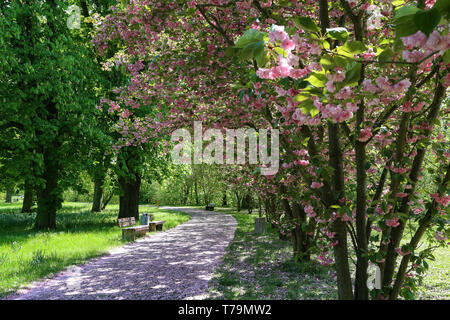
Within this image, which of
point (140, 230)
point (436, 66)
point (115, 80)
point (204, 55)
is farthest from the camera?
point (115, 80)

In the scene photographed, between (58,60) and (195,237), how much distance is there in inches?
324

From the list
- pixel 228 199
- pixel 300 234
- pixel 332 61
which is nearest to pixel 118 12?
pixel 332 61

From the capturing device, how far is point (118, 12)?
17.3 feet

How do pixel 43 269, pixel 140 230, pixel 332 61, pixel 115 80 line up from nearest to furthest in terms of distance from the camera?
pixel 332 61, pixel 43 269, pixel 140 230, pixel 115 80

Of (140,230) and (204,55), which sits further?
(140,230)

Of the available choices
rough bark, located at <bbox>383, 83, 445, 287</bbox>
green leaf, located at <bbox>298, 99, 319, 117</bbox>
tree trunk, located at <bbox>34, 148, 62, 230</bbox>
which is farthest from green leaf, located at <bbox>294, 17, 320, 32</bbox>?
tree trunk, located at <bbox>34, 148, 62, 230</bbox>

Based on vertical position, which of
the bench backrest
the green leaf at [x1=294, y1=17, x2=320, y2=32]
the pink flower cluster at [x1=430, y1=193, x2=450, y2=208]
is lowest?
the bench backrest

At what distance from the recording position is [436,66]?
2.24 m

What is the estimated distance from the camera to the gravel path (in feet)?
16.6

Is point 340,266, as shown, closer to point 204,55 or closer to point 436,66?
point 436,66

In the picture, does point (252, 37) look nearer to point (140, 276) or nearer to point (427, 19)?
point (427, 19)

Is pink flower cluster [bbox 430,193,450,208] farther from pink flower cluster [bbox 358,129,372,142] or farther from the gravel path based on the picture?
the gravel path
